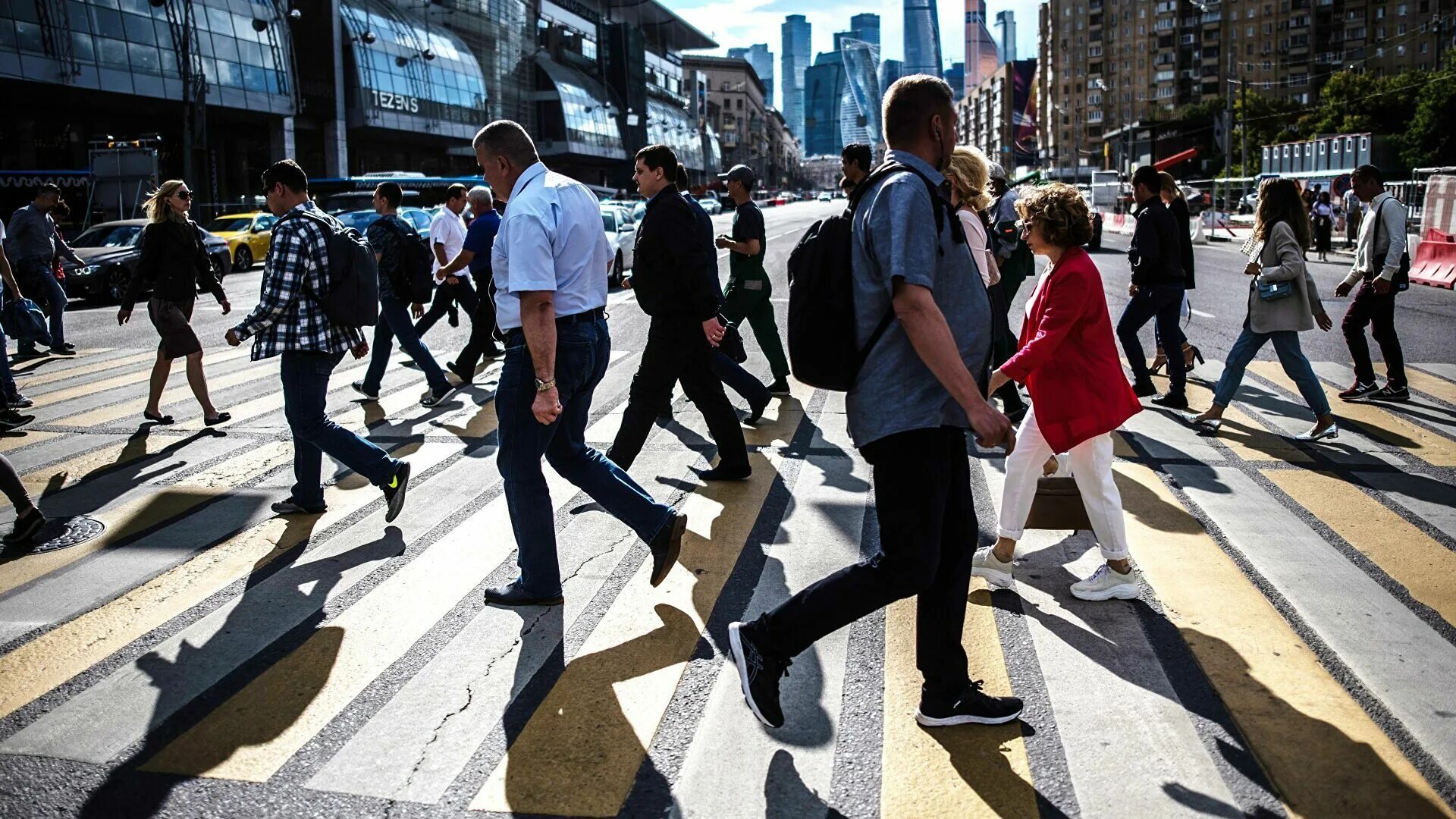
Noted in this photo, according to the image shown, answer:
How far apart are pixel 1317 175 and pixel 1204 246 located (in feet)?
66.2

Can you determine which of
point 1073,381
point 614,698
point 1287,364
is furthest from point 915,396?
point 1287,364

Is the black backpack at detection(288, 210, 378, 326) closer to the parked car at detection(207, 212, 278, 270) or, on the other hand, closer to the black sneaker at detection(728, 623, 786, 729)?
the black sneaker at detection(728, 623, 786, 729)

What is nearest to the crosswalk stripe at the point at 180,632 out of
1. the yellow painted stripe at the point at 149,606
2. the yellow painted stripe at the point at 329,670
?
the yellow painted stripe at the point at 149,606

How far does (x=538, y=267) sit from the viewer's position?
A: 13.6 ft

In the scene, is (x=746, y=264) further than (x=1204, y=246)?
No

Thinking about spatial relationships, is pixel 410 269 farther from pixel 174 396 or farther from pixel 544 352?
pixel 544 352

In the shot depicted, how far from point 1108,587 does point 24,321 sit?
1225cm

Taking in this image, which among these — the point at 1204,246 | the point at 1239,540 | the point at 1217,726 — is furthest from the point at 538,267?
the point at 1204,246

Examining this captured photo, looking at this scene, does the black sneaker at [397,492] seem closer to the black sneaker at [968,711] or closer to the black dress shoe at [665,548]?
the black dress shoe at [665,548]

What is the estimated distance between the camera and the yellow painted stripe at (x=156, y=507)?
5.28 m

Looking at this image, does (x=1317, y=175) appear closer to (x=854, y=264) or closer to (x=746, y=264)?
(x=746, y=264)

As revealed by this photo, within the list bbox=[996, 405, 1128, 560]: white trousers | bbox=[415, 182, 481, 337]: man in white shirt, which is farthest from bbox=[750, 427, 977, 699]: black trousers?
bbox=[415, 182, 481, 337]: man in white shirt

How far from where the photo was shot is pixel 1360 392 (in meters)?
8.89

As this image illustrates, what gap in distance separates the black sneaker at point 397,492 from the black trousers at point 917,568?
2.84 metres
